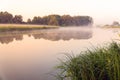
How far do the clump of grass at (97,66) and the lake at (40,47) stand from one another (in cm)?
100

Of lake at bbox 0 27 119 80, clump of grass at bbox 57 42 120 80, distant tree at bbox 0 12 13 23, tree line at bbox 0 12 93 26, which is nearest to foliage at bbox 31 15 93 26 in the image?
tree line at bbox 0 12 93 26

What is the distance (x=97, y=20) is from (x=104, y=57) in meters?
2.80

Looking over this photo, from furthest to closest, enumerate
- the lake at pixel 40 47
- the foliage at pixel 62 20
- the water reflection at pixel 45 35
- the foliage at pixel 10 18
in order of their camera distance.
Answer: the water reflection at pixel 45 35
the foliage at pixel 10 18
the foliage at pixel 62 20
the lake at pixel 40 47

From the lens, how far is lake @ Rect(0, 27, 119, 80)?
3553mm

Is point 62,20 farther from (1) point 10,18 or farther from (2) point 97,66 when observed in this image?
(2) point 97,66

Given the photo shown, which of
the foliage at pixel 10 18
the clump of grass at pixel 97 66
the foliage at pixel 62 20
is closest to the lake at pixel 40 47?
the foliage at pixel 62 20

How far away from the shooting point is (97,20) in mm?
4820

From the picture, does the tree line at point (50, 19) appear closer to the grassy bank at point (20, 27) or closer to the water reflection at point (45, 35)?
the grassy bank at point (20, 27)

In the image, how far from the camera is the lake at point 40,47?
3.55 m

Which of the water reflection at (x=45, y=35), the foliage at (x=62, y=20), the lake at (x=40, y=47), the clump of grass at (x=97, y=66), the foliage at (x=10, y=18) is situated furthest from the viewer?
the water reflection at (x=45, y=35)

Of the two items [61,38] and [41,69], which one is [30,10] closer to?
[61,38]

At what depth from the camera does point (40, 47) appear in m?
5.13

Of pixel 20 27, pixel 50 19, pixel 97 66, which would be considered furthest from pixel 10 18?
pixel 97 66

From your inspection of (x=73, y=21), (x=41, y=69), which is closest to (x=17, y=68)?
(x=41, y=69)
